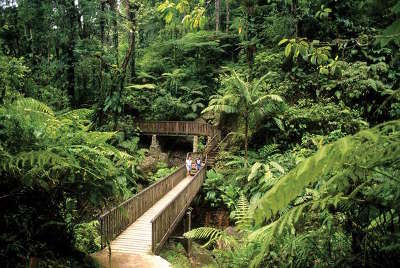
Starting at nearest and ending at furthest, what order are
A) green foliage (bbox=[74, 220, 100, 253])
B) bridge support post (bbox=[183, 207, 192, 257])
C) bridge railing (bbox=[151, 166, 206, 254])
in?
green foliage (bbox=[74, 220, 100, 253])
bridge railing (bbox=[151, 166, 206, 254])
bridge support post (bbox=[183, 207, 192, 257])

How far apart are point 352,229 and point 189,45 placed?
74.7 ft

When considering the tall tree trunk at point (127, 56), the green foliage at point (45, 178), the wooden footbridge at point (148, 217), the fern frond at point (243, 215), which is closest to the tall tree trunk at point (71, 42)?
the tall tree trunk at point (127, 56)

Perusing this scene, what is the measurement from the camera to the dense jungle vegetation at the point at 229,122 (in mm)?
2105

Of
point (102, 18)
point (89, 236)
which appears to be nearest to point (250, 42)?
point (102, 18)

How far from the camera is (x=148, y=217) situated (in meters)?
9.27

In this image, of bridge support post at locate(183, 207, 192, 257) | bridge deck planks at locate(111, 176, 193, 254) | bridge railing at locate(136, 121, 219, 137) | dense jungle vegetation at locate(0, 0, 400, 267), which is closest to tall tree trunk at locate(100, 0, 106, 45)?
dense jungle vegetation at locate(0, 0, 400, 267)

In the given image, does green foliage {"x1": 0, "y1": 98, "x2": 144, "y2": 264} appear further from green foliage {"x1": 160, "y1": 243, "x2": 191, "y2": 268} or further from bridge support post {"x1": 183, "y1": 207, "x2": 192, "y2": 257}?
bridge support post {"x1": 183, "y1": 207, "x2": 192, "y2": 257}

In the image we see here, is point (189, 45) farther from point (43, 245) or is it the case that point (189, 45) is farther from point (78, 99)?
point (43, 245)

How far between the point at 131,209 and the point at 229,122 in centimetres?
1029

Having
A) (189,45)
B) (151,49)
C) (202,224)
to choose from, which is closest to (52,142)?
(202,224)

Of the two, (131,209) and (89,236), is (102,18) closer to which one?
(131,209)

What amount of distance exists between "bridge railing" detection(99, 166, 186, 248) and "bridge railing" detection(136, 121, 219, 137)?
6.68 m

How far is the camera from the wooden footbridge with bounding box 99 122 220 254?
7.17 metres

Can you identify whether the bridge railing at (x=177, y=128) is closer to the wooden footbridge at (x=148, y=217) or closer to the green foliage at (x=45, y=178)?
the wooden footbridge at (x=148, y=217)
